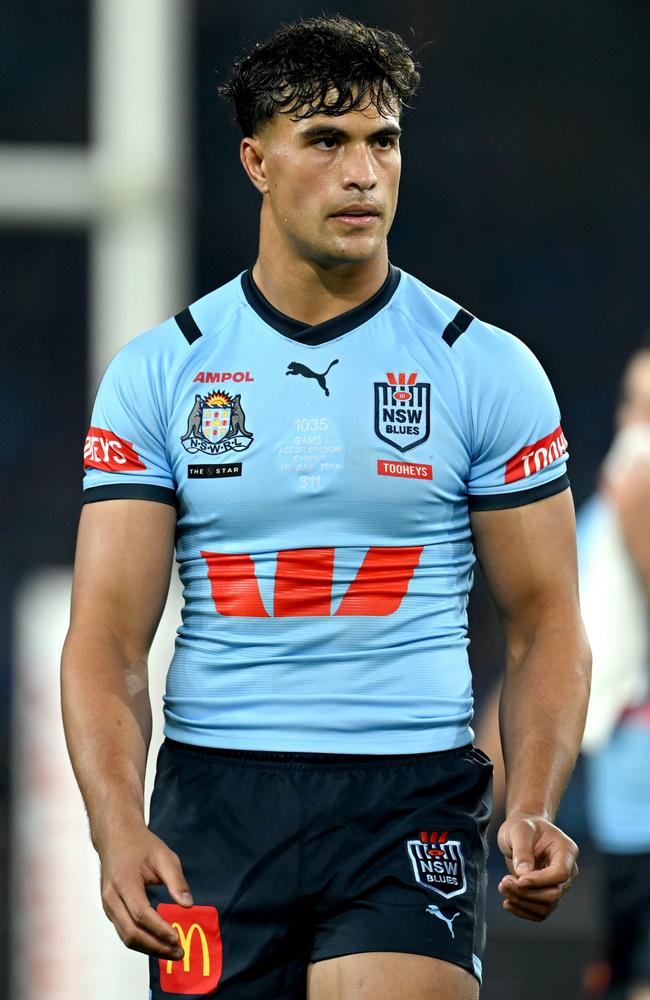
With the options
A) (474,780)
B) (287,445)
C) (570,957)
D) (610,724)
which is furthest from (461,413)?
(570,957)

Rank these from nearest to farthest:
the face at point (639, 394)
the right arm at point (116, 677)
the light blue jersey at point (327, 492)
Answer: the right arm at point (116, 677), the light blue jersey at point (327, 492), the face at point (639, 394)

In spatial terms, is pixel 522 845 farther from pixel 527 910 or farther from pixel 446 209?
pixel 446 209

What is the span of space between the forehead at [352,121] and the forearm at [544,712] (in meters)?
0.84

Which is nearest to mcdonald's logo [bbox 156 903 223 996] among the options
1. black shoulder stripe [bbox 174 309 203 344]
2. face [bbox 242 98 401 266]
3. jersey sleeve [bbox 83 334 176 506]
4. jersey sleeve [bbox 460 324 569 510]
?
jersey sleeve [bbox 83 334 176 506]

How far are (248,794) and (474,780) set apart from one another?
355 millimetres

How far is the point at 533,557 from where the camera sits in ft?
9.53

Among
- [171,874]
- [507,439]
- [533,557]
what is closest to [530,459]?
[507,439]

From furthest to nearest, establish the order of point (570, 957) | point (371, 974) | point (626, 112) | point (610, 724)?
1. point (626, 112)
2. point (570, 957)
3. point (610, 724)
4. point (371, 974)

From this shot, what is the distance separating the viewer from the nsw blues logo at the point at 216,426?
2.90 m

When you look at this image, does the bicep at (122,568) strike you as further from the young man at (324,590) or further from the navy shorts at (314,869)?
the navy shorts at (314,869)

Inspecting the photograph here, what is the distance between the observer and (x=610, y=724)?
477cm

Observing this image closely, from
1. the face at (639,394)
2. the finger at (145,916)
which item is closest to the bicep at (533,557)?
the finger at (145,916)

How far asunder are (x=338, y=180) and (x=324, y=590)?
25.5 inches

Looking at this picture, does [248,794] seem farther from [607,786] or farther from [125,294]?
[125,294]
